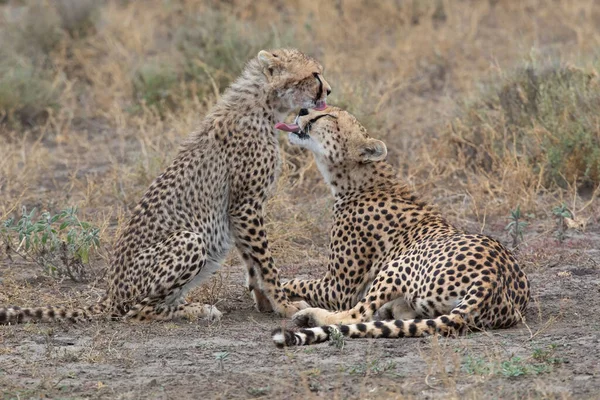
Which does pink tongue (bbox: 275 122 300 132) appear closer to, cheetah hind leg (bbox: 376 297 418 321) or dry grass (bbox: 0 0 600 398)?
dry grass (bbox: 0 0 600 398)

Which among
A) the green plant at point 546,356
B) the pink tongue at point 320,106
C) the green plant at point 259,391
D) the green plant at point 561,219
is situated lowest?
the green plant at point 259,391

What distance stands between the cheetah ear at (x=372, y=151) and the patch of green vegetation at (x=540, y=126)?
6.53ft

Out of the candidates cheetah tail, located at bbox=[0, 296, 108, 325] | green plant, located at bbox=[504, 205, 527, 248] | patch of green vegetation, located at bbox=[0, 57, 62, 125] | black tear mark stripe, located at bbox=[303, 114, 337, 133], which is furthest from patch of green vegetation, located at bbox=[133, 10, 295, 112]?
cheetah tail, located at bbox=[0, 296, 108, 325]

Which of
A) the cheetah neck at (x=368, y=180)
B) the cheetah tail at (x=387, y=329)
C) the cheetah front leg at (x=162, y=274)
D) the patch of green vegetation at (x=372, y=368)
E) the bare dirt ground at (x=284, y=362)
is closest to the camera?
the bare dirt ground at (x=284, y=362)

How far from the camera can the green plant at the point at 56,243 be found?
5.86 m

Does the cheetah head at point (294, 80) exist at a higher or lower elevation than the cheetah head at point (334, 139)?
higher

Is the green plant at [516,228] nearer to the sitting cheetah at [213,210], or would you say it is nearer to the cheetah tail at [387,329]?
the sitting cheetah at [213,210]

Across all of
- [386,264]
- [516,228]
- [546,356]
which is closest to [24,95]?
[516,228]

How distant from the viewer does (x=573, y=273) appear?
6137 millimetres

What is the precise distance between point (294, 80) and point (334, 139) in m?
0.39

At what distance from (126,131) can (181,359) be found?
5.10 meters

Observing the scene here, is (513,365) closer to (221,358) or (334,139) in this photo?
(221,358)

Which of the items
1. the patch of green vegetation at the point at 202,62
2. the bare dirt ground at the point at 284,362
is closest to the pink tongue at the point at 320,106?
the bare dirt ground at the point at 284,362

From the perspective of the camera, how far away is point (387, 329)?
4.75 meters
